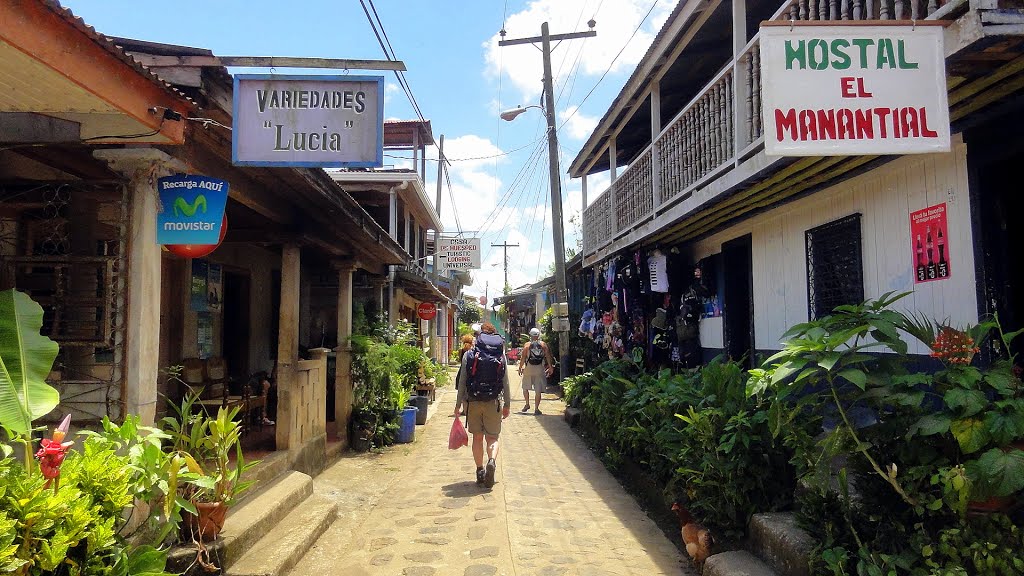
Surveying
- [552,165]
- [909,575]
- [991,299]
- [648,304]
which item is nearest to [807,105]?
[991,299]

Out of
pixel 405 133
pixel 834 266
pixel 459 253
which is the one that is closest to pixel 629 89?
pixel 834 266

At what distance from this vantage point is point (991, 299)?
13.7 ft

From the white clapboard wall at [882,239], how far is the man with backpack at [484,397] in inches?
122

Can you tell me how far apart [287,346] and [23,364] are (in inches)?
147

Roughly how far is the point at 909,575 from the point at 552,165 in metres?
12.0

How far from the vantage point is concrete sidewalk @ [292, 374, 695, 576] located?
15.8 ft

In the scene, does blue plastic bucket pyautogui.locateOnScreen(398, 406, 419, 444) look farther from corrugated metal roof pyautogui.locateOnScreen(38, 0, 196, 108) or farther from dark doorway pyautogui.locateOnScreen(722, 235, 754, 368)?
corrugated metal roof pyautogui.locateOnScreen(38, 0, 196, 108)

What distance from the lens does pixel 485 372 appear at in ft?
23.2

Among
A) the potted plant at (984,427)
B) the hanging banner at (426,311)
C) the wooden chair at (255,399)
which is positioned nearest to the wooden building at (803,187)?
the potted plant at (984,427)

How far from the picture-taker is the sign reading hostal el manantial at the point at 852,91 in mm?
3482

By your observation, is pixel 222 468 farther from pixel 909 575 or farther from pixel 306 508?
pixel 909 575

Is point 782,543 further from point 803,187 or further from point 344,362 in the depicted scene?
point 344,362

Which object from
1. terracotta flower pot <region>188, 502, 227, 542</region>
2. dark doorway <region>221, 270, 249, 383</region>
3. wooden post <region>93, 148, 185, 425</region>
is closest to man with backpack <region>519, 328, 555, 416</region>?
dark doorway <region>221, 270, 249, 383</region>

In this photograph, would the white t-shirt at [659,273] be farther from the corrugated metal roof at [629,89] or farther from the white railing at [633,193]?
the corrugated metal roof at [629,89]
